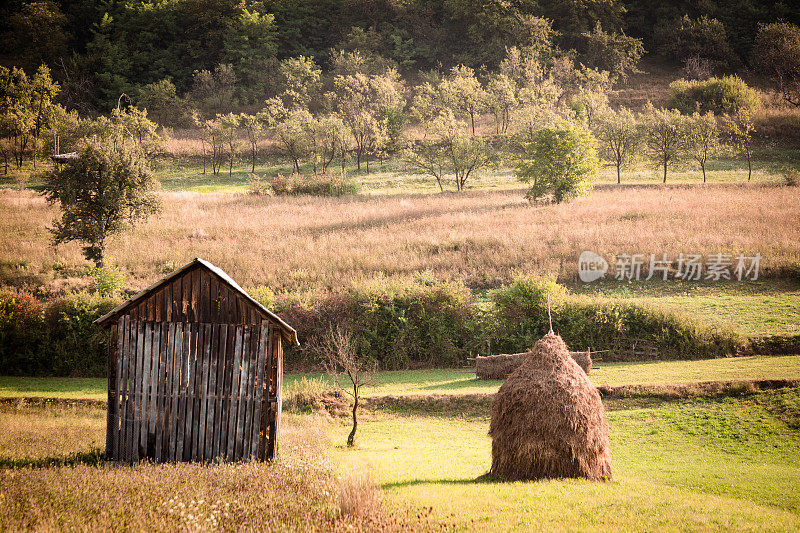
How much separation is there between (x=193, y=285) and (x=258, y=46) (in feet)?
359

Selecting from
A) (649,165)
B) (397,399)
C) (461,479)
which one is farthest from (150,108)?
(461,479)

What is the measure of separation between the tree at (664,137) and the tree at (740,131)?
9.24 m

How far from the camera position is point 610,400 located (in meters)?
22.7

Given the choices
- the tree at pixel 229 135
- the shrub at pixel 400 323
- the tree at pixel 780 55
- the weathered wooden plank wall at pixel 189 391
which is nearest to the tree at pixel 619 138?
the shrub at pixel 400 323

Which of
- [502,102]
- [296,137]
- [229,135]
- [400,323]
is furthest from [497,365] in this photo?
[502,102]

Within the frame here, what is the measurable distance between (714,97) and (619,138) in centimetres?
3149

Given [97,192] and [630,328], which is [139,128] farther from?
[630,328]

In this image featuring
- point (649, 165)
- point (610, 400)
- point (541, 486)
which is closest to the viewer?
point (541, 486)

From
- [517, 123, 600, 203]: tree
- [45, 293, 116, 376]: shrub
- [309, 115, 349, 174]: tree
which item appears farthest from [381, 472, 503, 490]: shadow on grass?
[309, 115, 349, 174]: tree

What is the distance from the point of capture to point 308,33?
125 metres

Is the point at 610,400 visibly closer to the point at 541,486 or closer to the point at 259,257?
the point at 541,486

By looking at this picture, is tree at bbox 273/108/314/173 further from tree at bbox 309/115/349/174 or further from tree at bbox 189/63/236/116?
tree at bbox 189/63/236/116

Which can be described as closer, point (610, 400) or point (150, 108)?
point (610, 400)

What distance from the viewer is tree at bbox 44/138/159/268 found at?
3697 cm
